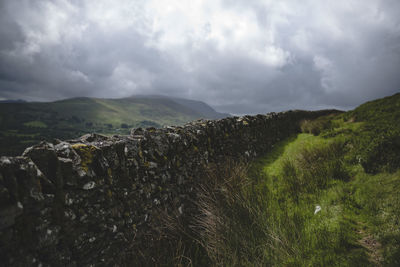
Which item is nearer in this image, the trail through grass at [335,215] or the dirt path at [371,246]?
the dirt path at [371,246]

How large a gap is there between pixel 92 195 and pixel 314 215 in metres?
3.65

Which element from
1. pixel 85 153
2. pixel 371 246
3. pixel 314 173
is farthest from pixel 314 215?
pixel 85 153

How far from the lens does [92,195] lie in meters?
2.34

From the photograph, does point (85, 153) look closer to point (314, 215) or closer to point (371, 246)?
point (314, 215)

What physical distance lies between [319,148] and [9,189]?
24.7 feet

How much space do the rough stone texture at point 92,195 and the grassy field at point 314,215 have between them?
0.83 metres

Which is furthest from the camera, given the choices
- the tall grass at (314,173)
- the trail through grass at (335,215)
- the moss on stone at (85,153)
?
the tall grass at (314,173)

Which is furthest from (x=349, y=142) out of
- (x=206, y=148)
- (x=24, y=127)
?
(x=24, y=127)

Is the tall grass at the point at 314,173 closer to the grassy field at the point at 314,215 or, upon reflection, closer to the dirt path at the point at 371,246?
the grassy field at the point at 314,215

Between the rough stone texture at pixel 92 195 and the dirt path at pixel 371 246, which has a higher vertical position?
the rough stone texture at pixel 92 195

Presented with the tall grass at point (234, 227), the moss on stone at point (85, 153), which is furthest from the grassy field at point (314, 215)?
the moss on stone at point (85, 153)

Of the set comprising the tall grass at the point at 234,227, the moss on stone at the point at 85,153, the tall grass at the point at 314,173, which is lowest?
the tall grass at the point at 234,227

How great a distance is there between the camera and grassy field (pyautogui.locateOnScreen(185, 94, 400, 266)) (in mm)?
2465

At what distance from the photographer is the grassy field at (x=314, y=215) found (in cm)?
246
